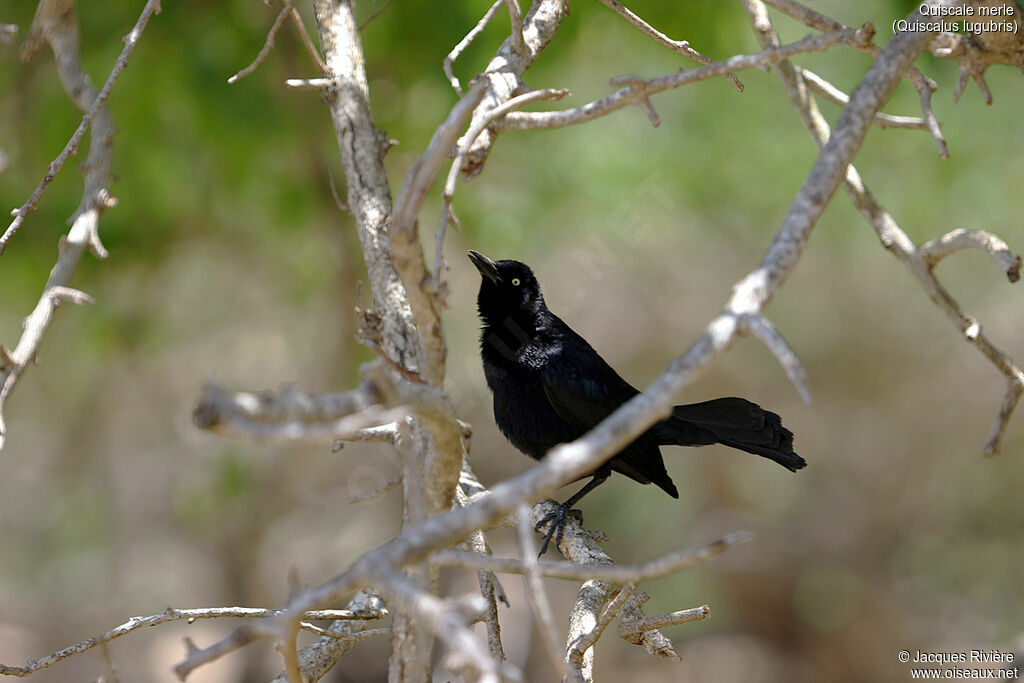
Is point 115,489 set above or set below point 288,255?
below

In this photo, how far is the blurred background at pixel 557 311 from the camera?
5145 mm

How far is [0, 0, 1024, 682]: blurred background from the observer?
5.14m

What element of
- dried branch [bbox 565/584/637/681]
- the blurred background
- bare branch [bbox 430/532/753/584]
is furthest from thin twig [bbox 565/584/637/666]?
the blurred background

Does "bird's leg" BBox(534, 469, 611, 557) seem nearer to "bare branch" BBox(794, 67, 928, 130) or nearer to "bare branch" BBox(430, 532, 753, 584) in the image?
"bare branch" BBox(794, 67, 928, 130)

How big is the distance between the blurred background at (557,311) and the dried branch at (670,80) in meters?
2.58

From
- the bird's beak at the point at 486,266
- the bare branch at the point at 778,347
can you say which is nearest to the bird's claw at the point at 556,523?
the bird's beak at the point at 486,266

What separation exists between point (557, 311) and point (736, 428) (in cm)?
517

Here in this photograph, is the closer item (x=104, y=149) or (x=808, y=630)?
(x=104, y=149)

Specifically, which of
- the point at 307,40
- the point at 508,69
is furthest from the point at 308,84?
the point at 508,69

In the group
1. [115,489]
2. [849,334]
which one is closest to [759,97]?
[849,334]

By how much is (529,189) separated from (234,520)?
3.49 meters

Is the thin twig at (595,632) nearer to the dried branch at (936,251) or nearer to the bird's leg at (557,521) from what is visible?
the bird's leg at (557,521)

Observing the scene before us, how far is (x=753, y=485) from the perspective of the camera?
8586mm

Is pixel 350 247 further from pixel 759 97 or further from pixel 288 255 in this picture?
pixel 759 97
